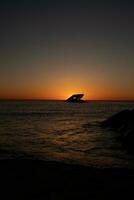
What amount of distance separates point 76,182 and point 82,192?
798 mm

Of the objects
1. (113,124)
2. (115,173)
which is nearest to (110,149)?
(115,173)

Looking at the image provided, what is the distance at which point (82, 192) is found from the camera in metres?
6.98

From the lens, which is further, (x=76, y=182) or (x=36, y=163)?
(x=36, y=163)

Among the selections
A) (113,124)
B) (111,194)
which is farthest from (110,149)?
(113,124)

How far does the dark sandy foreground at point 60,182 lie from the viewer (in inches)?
266

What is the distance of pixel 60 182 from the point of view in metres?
7.70

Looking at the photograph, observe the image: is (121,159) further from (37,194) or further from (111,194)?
A: (37,194)

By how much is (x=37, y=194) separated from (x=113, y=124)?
87.3 ft

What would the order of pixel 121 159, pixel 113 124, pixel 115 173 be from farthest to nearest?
pixel 113 124 → pixel 121 159 → pixel 115 173

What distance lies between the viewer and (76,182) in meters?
7.77

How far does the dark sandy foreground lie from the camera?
22.2 feet

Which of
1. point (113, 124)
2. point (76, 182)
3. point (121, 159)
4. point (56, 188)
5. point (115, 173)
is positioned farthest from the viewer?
point (113, 124)

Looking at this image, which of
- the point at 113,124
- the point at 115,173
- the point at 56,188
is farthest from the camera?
the point at 113,124

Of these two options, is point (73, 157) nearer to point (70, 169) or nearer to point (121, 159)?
point (121, 159)
